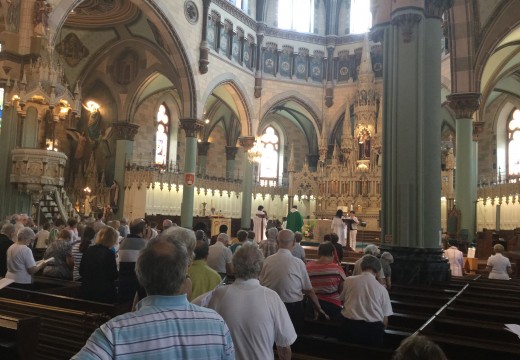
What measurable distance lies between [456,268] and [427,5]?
6.38 metres

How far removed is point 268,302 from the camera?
306cm

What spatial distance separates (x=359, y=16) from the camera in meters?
29.0

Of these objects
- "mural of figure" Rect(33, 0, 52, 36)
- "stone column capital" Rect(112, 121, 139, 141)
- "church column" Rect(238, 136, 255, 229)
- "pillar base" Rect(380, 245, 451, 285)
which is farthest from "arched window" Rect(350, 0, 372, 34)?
"pillar base" Rect(380, 245, 451, 285)

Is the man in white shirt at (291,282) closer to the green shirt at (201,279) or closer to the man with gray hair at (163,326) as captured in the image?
the green shirt at (201,279)

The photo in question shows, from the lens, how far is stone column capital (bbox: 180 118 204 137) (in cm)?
2228

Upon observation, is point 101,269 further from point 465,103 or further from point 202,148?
point 202,148

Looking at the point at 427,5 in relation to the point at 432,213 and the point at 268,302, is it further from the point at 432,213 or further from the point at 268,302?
the point at 268,302

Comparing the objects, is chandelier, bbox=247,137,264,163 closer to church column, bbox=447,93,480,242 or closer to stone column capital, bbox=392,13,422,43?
church column, bbox=447,93,480,242

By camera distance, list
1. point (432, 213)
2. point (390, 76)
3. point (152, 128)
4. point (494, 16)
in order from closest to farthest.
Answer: point (432, 213) → point (390, 76) → point (494, 16) → point (152, 128)

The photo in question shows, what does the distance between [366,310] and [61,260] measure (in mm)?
4721

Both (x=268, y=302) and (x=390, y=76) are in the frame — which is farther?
(x=390, y=76)

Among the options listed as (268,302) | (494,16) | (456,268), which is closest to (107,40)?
(494,16)

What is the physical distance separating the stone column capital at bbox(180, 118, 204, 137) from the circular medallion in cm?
441

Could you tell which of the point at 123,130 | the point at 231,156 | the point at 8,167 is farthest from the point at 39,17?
the point at 231,156
